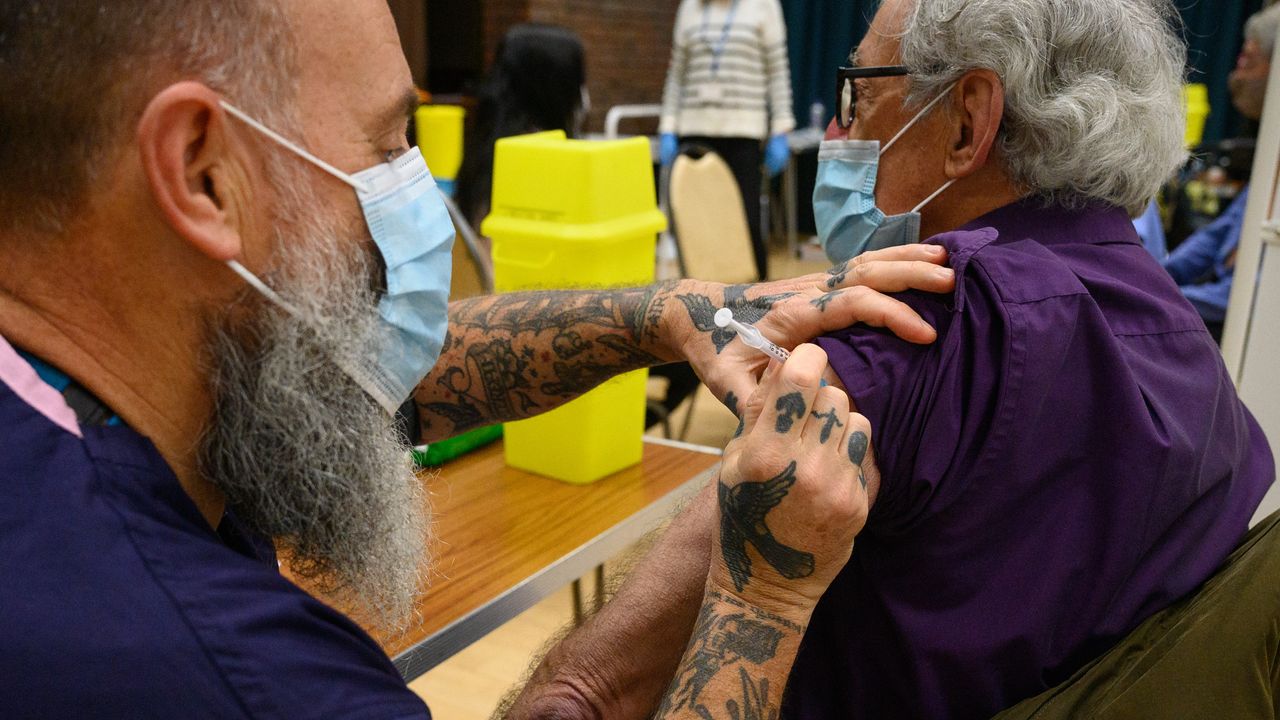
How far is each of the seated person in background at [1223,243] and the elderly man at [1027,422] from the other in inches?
79.0

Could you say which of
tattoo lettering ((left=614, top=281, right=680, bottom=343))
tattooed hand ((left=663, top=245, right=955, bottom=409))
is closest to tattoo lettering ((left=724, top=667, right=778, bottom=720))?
tattooed hand ((left=663, top=245, right=955, bottom=409))

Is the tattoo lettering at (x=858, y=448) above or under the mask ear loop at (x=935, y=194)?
under

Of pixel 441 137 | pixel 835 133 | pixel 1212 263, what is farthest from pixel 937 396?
pixel 441 137

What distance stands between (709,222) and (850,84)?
229 cm

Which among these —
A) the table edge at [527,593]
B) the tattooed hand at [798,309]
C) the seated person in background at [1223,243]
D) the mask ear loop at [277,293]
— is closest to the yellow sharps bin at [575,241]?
the table edge at [527,593]

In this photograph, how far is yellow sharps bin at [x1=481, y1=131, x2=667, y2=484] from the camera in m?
1.72

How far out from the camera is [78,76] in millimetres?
713

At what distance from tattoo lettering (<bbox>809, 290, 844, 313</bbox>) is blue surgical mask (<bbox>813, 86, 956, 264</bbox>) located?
0.32 meters

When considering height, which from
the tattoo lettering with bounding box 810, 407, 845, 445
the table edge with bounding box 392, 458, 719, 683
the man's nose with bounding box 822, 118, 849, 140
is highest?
the man's nose with bounding box 822, 118, 849, 140

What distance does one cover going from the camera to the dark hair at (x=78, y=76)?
2.31 ft

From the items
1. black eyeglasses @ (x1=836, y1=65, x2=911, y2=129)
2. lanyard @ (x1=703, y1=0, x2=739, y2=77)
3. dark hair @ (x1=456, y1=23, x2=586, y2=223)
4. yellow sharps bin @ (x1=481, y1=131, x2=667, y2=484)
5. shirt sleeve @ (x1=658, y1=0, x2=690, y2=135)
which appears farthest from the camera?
shirt sleeve @ (x1=658, y1=0, x2=690, y2=135)

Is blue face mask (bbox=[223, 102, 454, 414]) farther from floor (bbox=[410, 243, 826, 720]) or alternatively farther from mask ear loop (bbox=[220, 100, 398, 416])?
floor (bbox=[410, 243, 826, 720])

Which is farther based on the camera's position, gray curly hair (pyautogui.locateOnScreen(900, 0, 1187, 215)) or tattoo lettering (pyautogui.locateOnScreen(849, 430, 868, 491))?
gray curly hair (pyautogui.locateOnScreen(900, 0, 1187, 215))

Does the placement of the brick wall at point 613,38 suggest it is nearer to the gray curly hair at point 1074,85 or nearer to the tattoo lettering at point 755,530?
the gray curly hair at point 1074,85
